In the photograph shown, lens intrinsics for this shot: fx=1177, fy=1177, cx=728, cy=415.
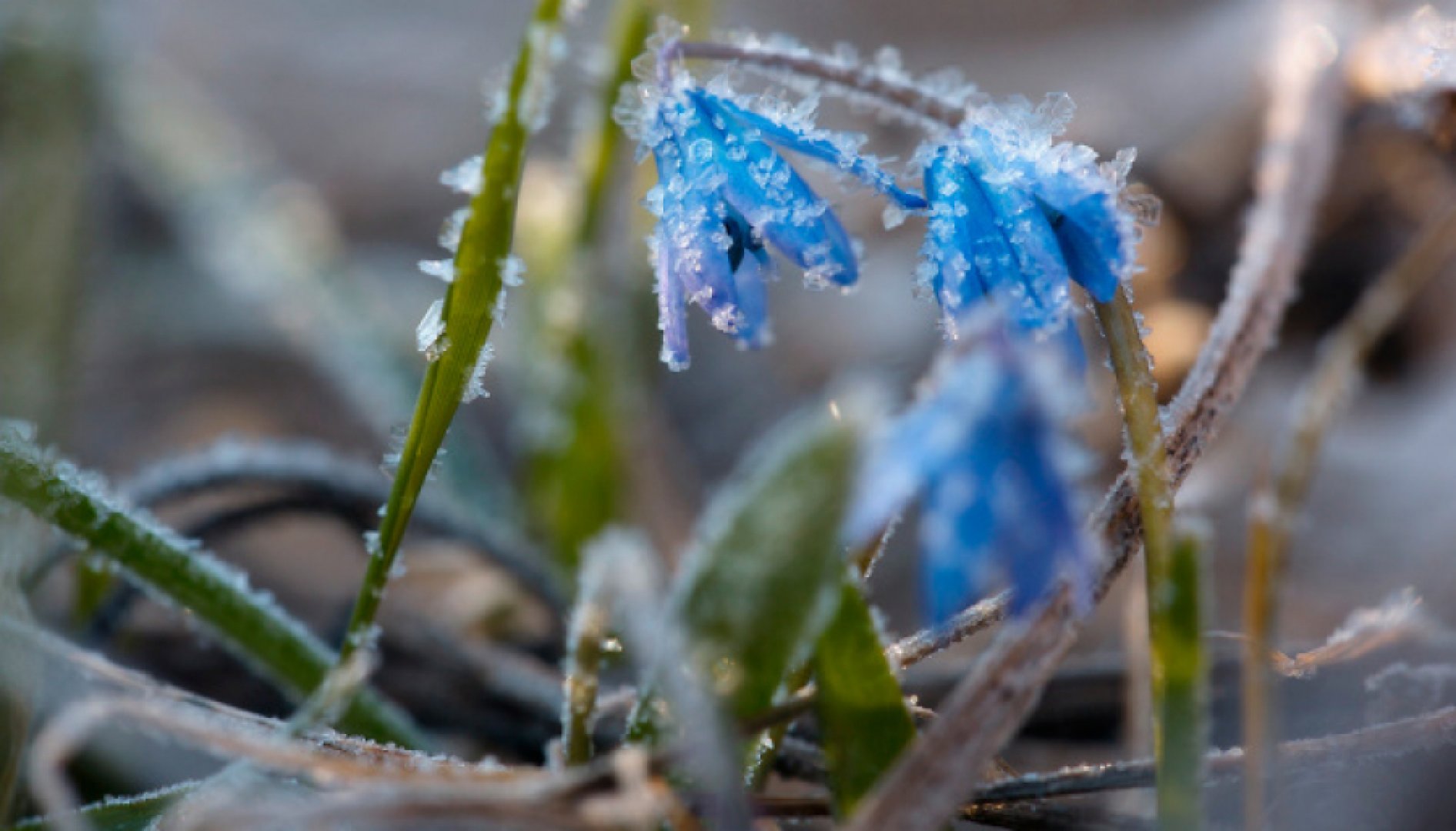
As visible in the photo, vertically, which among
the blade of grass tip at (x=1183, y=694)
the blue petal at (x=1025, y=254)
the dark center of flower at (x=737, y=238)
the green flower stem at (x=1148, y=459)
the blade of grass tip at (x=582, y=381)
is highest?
the blade of grass tip at (x=582, y=381)

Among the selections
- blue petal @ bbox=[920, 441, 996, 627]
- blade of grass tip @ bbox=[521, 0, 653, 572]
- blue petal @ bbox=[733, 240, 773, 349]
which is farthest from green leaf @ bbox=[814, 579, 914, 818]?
blade of grass tip @ bbox=[521, 0, 653, 572]

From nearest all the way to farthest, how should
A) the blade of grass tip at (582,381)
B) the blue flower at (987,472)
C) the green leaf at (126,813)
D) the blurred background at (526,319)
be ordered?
the blue flower at (987,472) < the green leaf at (126,813) < the blurred background at (526,319) < the blade of grass tip at (582,381)

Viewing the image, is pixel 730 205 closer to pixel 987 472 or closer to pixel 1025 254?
pixel 1025 254

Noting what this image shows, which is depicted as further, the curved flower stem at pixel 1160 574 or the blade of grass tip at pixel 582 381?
the blade of grass tip at pixel 582 381

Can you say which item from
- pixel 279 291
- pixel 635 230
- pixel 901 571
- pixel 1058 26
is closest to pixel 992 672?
pixel 901 571

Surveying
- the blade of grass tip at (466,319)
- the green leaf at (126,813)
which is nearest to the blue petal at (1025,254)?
the blade of grass tip at (466,319)

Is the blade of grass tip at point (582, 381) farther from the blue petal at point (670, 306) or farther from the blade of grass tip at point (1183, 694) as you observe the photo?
the blade of grass tip at point (1183, 694)

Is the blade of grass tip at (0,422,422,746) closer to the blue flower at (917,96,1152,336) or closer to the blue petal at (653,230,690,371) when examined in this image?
the blue petal at (653,230,690,371)

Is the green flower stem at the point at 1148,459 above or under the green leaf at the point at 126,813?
above
